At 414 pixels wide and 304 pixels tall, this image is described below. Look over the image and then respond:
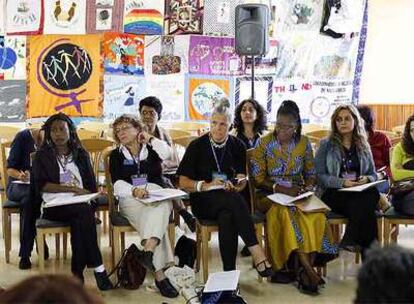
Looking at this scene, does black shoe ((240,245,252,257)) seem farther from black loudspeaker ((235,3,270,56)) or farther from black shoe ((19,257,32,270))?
black loudspeaker ((235,3,270,56))

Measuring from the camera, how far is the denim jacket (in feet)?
12.8

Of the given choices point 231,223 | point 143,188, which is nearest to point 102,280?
point 143,188

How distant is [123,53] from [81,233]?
3.48 meters

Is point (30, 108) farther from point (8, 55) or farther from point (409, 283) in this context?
→ point (409, 283)

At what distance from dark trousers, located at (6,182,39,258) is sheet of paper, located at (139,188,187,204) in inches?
28.4

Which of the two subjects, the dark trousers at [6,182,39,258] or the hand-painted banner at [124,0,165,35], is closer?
the dark trousers at [6,182,39,258]

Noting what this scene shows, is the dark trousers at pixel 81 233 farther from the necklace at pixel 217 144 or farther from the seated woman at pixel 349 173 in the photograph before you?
the seated woman at pixel 349 173

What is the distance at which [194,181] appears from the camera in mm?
3768

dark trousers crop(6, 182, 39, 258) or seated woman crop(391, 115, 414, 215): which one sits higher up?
seated woman crop(391, 115, 414, 215)

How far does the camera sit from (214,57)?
22.9 ft

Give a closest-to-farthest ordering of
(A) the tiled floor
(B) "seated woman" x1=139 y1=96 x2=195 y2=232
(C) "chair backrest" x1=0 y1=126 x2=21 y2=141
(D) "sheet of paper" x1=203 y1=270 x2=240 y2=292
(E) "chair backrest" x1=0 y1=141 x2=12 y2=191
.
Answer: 1. (D) "sheet of paper" x1=203 y1=270 x2=240 y2=292
2. (A) the tiled floor
3. (E) "chair backrest" x1=0 y1=141 x2=12 y2=191
4. (B) "seated woman" x1=139 y1=96 x2=195 y2=232
5. (C) "chair backrest" x1=0 y1=126 x2=21 y2=141

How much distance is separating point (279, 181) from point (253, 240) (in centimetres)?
46

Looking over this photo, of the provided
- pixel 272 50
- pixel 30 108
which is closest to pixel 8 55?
pixel 30 108

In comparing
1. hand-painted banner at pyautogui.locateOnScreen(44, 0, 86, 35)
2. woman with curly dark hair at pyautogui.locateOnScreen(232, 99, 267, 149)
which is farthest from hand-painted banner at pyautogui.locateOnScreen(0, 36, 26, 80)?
woman with curly dark hair at pyautogui.locateOnScreen(232, 99, 267, 149)
